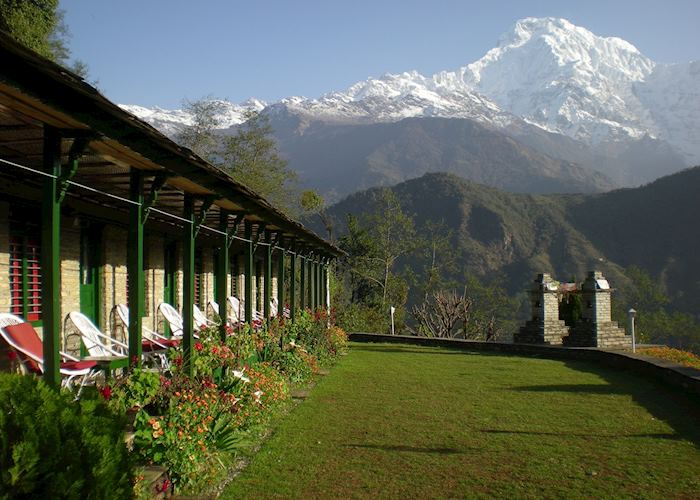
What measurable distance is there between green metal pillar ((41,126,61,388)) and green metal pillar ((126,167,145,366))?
4.13 feet

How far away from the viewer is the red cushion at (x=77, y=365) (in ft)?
18.6

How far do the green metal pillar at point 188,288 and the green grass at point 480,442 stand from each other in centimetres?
122

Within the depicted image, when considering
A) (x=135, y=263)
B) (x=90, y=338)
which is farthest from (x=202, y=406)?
(x=90, y=338)

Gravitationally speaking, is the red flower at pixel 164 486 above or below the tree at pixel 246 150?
below

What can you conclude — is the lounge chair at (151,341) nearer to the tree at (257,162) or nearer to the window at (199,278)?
the window at (199,278)

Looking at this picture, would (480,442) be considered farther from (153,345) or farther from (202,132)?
(202,132)

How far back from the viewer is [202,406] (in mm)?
5191

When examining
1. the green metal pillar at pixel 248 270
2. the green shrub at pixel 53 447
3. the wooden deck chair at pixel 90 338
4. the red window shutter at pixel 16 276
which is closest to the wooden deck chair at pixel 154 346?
the wooden deck chair at pixel 90 338

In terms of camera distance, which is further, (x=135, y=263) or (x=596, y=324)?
(x=596, y=324)

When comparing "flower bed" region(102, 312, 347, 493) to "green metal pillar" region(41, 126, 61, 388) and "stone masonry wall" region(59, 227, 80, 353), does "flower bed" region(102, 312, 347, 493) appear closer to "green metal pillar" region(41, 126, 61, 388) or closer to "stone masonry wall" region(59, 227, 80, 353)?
"green metal pillar" region(41, 126, 61, 388)

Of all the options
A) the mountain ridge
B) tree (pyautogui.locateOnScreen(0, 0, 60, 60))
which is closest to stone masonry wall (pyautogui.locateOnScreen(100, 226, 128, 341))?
tree (pyautogui.locateOnScreen(0, 0, 60, 60))

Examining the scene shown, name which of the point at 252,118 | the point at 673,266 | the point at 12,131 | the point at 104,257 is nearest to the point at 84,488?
the point at 12,131

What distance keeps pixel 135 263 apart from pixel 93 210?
3819 millimetres

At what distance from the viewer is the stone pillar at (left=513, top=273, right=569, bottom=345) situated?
1900 centimetres
